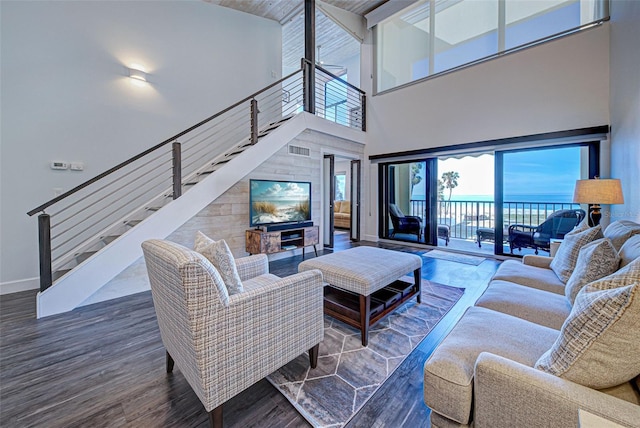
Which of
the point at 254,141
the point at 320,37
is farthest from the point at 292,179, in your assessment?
the point at 320,37

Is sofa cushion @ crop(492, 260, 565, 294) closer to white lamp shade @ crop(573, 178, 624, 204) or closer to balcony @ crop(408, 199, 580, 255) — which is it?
white lamp shade @ crop(573, 178, 624, 204)

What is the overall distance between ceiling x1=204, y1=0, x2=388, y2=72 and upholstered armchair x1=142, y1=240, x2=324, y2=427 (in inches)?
221

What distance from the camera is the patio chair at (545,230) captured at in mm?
4051

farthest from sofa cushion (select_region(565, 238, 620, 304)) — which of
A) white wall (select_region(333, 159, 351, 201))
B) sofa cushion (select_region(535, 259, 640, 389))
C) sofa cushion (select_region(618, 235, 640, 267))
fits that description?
white wall (select_region(333, 159, 351, 201))

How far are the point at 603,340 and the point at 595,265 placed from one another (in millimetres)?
1018

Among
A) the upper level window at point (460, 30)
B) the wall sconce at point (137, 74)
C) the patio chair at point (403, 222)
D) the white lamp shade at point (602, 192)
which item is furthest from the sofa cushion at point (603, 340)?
the wall sconce at point (137, 74)

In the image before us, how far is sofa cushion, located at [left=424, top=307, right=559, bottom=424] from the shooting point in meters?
0.99

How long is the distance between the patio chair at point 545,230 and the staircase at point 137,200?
389cm

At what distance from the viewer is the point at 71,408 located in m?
1.46

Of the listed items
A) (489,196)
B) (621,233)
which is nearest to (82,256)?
(621,233)

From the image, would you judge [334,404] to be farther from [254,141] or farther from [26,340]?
[254,141]

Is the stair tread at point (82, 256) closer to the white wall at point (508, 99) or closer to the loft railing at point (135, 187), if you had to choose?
the loft railing at point (135, 187)

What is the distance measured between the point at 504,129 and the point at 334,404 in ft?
16.3

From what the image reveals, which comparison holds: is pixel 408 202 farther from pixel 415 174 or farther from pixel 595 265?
pixel 595 265
